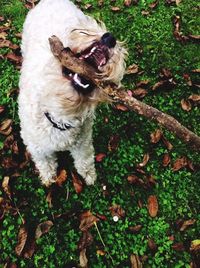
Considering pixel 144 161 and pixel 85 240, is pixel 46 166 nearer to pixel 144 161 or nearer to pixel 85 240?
pixel 85 240

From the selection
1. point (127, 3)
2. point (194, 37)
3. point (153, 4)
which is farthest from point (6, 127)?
point (153, 4)

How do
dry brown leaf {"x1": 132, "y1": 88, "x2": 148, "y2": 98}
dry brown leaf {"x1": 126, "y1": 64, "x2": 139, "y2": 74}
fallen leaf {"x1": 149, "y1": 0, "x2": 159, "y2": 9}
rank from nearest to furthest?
dry brown leaf {"x1": 132, "y1": 88, "x2": 148, "y2": 98} < dry brown leaf {"x1": 126, "y1": 64, "x2": 139, "y2": 74} < fallen leaf {"x1": 149, "y1": 0, "x2": 159, "y2": 9}

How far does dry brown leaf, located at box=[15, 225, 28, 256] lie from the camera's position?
12.6ft

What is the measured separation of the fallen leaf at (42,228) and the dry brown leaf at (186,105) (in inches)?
92.0

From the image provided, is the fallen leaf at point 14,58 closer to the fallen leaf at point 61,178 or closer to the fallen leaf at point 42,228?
the fallen leaf at point 61,178

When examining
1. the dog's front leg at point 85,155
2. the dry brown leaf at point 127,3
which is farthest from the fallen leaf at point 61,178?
the dry brown leaf at point 127,3

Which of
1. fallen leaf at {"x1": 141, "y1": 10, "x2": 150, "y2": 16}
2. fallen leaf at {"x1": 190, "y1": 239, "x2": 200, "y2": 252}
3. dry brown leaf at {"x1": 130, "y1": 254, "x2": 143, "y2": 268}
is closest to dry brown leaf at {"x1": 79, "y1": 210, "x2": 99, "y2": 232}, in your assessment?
dry brown leaf at {"x1": 130, "y1": 254, "x2": 143, "y2": 268}

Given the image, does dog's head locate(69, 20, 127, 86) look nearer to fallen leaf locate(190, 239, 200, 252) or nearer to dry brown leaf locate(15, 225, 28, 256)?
dry brown leaf locate(15, 225, 28, 256)

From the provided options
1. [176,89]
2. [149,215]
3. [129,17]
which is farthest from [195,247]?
[129,17]

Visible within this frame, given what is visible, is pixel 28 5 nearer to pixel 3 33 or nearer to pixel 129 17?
pixel 3 33

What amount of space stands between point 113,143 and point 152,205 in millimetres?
913

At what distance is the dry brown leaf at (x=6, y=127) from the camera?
15.0 feet

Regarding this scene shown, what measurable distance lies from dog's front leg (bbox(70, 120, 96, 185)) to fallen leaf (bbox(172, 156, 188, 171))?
1.00 meters

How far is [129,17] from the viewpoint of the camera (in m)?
6.02
